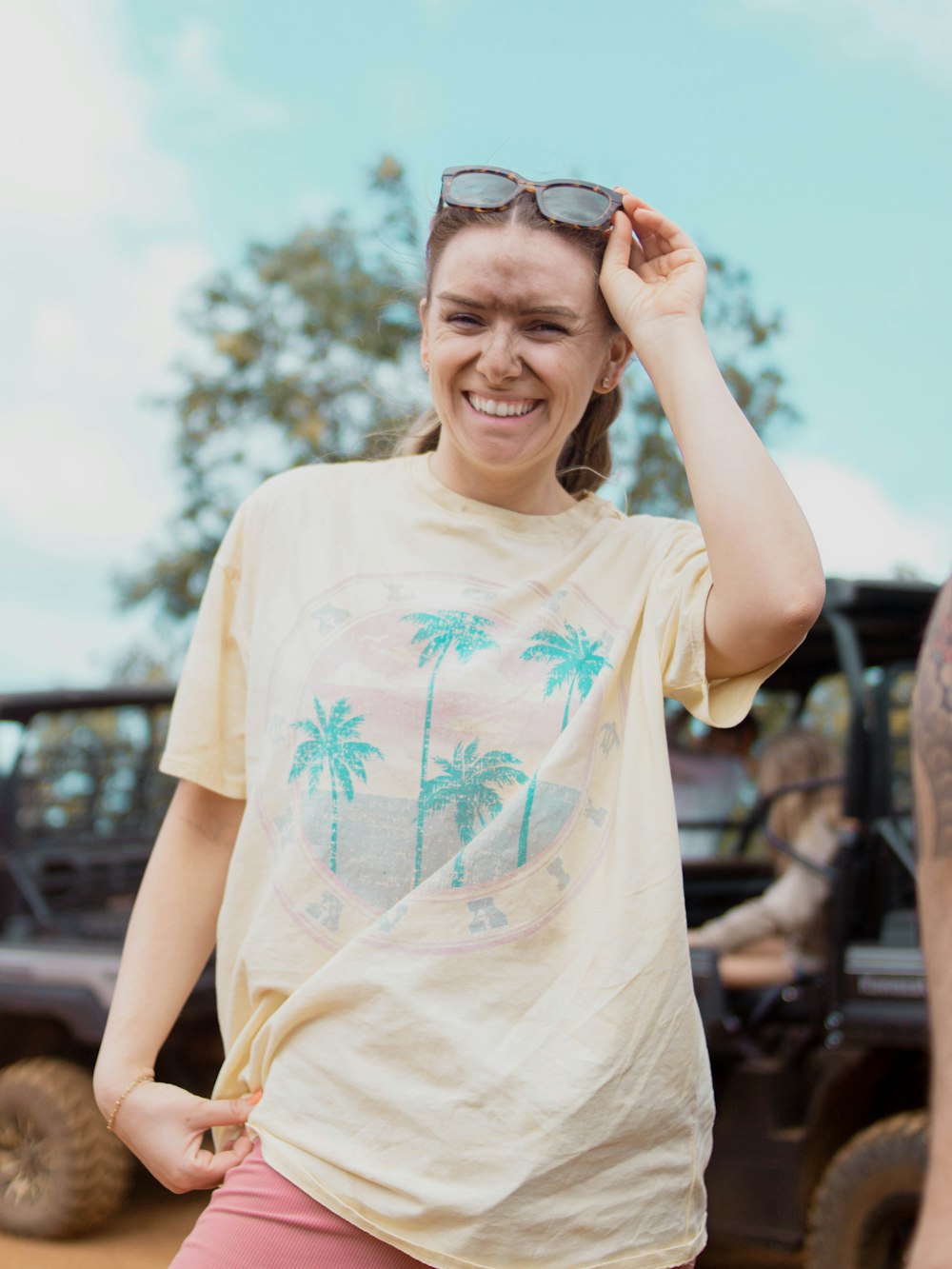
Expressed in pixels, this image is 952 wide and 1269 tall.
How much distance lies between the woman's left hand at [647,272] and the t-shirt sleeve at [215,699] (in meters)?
0.57

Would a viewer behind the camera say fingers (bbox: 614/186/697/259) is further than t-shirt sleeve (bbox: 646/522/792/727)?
Yes

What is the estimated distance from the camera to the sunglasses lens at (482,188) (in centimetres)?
176

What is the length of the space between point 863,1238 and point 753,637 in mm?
2896

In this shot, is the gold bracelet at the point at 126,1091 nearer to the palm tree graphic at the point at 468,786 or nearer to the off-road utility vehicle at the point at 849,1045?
the palm tree graphic at the point at 468,786

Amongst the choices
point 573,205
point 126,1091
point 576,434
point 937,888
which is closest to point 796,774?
point 576,434

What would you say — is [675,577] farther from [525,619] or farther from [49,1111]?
[49,1111]

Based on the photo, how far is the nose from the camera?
5.61 ft

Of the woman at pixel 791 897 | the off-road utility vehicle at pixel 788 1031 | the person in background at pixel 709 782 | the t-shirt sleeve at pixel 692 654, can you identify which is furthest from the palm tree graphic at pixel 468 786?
the person in background at pixel 709 782

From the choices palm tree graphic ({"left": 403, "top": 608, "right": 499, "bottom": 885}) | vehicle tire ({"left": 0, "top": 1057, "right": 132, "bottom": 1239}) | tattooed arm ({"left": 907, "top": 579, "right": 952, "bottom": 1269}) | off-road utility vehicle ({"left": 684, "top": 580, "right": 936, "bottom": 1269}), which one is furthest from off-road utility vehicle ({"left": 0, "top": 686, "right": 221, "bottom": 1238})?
tattooed arm ({"left": 907, "top": 579, "right": 952, "bottom": 1269})

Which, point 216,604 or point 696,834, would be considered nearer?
point 216,604

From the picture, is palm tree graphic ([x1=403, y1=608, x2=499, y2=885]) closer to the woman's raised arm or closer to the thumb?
the woman's raised arm

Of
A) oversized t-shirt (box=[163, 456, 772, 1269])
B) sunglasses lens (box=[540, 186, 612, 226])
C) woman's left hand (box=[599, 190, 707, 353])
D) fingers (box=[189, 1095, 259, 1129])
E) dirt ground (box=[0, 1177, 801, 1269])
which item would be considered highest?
sunglasses lens (box=[540, 186, 612, 226])

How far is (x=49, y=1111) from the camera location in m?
4.82

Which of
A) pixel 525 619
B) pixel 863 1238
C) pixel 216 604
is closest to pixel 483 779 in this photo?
pixel 525 619
